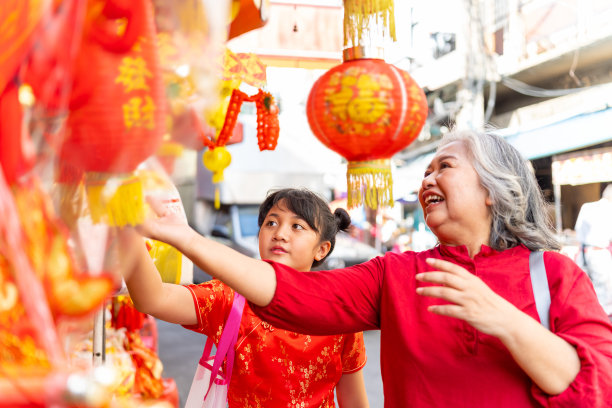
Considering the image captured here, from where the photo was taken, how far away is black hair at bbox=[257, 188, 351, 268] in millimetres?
1761

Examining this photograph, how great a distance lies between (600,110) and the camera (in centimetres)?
619

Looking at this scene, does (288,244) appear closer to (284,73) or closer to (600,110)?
(284,73)

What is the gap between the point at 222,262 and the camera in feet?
3.11

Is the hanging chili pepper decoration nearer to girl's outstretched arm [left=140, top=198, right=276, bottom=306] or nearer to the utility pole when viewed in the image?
girl's outstretched arm [left=140, top=198, right=276, bottom=306]

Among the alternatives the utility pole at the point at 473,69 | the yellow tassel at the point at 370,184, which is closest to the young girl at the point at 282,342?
the yellow tassel at the point at 370,184

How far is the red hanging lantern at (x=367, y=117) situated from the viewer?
1.80m

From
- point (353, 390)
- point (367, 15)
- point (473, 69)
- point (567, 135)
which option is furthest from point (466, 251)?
point (473, 69)

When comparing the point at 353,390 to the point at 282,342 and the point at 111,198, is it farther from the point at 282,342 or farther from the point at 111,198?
the point at 111,198

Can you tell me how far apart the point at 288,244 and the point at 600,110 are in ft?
18.8

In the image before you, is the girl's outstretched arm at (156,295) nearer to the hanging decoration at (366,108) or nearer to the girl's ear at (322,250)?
the girl's ear at (322,250)

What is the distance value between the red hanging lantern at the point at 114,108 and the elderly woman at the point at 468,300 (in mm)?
408

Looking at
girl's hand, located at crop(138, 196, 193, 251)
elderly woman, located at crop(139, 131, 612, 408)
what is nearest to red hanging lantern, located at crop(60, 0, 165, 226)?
girl's hand, located at crop(138, 196, 193, 251)

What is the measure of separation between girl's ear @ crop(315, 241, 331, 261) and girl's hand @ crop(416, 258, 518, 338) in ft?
3.01

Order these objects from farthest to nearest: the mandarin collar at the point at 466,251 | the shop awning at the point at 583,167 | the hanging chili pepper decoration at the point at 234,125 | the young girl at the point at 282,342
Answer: the shop awning at the point at 583,167
the hanging chili pepper decoration at the point at 234,125
the young girl at the point at 282,342
the mandarin collar at the point at 466,251
